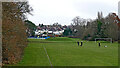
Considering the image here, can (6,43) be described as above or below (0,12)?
below

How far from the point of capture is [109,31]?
52500mm

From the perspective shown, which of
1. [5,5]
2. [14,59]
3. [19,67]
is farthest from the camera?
[5,5]

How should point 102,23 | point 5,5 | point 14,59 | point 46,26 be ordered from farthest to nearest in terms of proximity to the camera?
point 46,26 < point 102,23 < point 5,5 < point 14,59

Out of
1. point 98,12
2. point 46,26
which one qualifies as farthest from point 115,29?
point 46,26

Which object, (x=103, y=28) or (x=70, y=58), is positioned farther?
(x=103, y=28)

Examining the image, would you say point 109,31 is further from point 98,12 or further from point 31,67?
point 31,67

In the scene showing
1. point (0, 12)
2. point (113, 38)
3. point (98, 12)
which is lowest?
point (113, 38)

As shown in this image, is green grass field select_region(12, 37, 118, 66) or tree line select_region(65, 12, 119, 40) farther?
tree line select_region(65, 12, 119, 40)

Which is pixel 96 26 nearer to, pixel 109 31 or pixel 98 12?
pixel 98 12

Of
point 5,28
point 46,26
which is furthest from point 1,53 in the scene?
point 46,26

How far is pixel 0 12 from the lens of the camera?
38.0 ft

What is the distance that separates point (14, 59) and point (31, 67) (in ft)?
6.54

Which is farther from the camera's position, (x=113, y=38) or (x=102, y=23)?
(x=102, y=23)

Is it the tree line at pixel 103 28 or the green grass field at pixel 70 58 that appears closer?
the green grass field at pixel 70 58
